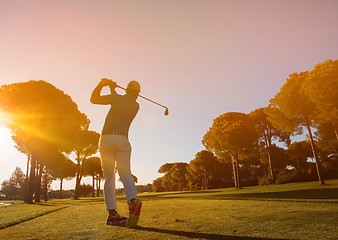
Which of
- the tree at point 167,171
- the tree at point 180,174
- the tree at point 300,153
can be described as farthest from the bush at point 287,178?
the tree at point 167,171

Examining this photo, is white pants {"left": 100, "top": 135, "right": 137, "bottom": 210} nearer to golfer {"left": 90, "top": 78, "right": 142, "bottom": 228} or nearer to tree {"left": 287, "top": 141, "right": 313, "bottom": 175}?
golfer {"left": 90, "top": 78, "right": 142, "bottom": 228}

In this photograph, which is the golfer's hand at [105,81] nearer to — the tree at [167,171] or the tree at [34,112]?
the tree at [34,112]

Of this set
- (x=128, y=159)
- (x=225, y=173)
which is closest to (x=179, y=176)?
(x=225, y=173)

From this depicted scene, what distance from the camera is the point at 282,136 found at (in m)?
38.4

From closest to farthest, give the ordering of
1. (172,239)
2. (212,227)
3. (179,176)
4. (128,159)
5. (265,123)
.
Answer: (172,239) < (212,227) < (128,159) < (265,123) < (179,176)

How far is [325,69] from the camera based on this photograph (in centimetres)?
1823

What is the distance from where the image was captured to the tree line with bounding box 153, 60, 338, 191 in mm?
18594

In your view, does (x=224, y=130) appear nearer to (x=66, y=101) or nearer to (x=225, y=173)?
(x=66, y=101)

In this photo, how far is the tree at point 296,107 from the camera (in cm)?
2074

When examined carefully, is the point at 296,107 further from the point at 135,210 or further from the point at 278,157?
the point at 278,157

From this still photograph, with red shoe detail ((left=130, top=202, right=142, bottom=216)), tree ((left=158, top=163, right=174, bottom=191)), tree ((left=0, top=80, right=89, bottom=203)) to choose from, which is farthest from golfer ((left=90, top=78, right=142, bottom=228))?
tree ((left=158, top=163, right=174, bottom=191))

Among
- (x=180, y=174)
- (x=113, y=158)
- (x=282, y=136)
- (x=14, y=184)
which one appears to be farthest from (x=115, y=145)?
(x=14, y=184)

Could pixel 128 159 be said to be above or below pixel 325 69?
below

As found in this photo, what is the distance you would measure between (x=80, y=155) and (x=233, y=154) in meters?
25.2
